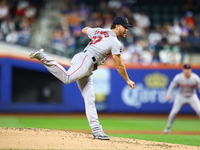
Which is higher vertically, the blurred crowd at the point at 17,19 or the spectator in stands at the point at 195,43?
the blurred crowd at the point at 17,19

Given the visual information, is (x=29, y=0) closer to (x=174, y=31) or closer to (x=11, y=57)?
(x=11, y=57)

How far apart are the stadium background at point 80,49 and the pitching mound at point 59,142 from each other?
9.06 m

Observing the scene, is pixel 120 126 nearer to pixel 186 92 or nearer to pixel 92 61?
pixel 186 92

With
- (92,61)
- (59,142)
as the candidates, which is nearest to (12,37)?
(92,61)

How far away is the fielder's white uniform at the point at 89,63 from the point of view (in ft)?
21.7

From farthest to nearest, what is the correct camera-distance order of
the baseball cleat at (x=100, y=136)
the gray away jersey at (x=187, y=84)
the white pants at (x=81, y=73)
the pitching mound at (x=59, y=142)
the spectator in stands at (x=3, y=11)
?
the spectator in stands at (x=3, y=11)
the gray away jersey at (x=187, y=84)
the baseball cleat at (x=100, y=136)
the white pants at (x=81, y=73)
the pitching mound at (x=59, y=142)

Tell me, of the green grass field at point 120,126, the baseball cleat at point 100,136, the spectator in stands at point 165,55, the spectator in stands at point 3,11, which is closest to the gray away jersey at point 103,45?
the baseball cleat at point 100,136

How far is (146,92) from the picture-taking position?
667 inches

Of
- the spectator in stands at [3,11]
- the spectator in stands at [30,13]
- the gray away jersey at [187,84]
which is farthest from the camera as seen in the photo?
the spectator in stands at [30,13]

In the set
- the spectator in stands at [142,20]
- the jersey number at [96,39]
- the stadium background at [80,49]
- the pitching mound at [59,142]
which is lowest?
the pitching mound at [59,142]

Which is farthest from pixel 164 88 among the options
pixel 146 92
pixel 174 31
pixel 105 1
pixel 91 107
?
pixel 91 107

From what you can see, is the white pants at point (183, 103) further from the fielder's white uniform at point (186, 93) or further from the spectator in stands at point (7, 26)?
the spectator in stands at point (7, 26)

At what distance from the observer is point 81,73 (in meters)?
6.67

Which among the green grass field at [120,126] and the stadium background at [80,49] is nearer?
the green grass field at [120,126]
